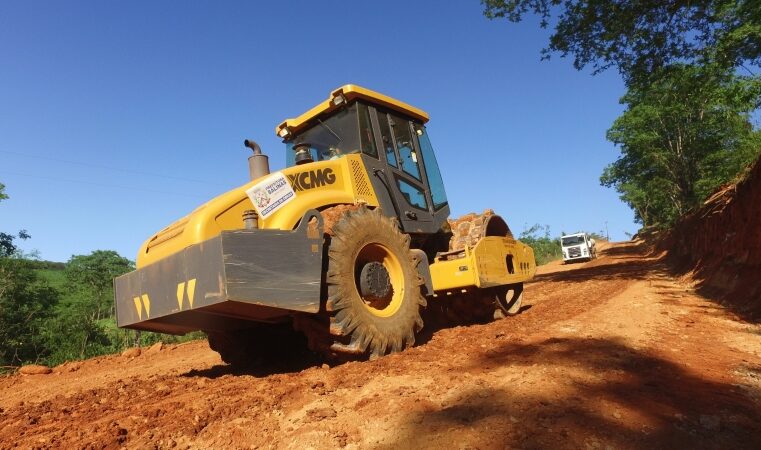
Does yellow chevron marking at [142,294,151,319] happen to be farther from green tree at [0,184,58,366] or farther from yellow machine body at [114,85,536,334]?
green tree at [0,184,58,366]

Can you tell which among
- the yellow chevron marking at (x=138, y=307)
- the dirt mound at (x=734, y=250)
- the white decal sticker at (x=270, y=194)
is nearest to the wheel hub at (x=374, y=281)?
the white decal sticker at (x=270, y=194)

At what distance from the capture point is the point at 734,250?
9273mm

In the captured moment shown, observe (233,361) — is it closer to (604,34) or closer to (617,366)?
(617,366)

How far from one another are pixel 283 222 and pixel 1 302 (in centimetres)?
1471

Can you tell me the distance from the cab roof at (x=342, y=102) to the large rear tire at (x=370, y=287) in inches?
62.1

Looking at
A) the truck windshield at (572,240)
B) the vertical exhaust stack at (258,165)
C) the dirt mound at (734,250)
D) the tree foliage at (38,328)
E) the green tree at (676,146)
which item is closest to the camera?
the vertical exhaust stack at (258,165)

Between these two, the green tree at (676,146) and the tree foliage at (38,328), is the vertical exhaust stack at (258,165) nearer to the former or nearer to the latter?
the tree foliage at (38,328)

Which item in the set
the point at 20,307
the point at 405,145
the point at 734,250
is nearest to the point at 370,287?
the point at 405,145

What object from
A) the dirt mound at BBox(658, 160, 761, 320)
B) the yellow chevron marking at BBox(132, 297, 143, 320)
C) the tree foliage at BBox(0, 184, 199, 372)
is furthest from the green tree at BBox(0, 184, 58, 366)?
the dirt mound at BBox(658, 160, 761, 320)

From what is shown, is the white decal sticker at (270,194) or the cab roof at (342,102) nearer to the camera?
the white decal sticker at (270,194)

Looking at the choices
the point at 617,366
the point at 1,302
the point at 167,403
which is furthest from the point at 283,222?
the point at 1,302

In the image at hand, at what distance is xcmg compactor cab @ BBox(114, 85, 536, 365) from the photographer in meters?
3.77

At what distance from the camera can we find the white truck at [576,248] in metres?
32.2

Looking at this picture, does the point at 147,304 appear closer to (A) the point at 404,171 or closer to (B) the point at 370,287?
(B) the point at 370,287
